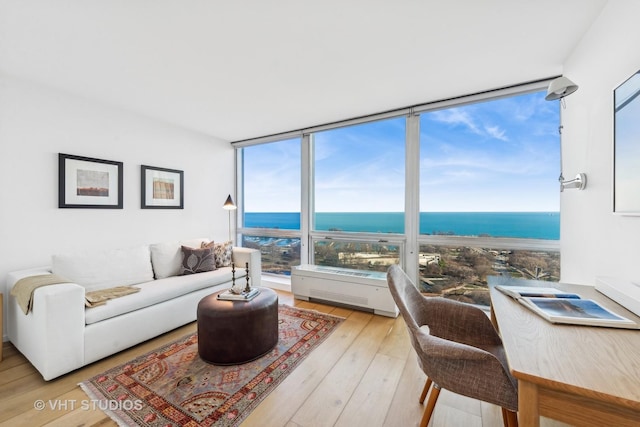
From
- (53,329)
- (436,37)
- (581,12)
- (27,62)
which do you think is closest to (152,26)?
(27,62)

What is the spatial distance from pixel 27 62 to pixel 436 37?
3276 millimetres

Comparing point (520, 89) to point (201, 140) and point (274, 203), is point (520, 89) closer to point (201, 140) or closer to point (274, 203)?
point (274, 203)

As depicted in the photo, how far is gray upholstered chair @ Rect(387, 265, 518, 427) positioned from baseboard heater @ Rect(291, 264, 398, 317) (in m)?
1.28

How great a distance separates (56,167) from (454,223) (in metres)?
4.30

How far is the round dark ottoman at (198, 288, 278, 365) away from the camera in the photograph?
2.01m

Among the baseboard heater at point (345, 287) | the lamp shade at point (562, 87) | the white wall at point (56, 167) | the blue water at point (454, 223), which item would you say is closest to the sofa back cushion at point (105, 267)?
the white wall at point (56, 167)

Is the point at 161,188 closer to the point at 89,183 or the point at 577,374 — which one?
the point at 89,183

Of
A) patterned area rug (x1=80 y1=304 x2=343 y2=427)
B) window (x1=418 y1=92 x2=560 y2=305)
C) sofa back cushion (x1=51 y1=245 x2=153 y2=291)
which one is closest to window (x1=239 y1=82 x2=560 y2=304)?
window (x1=418 y1=92 x2=560 y2=305)

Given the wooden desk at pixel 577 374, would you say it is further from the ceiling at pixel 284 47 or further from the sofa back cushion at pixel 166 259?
the sofa back cushion at pixel 166 259

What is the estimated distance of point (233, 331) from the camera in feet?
6.59

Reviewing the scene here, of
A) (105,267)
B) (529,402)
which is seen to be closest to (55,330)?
(105,267)

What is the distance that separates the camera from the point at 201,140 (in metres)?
4.06

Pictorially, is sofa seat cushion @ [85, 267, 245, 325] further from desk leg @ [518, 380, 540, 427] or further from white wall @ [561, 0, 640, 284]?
white wall @ [561, 0, 640, 284]

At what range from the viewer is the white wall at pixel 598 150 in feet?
4.54
